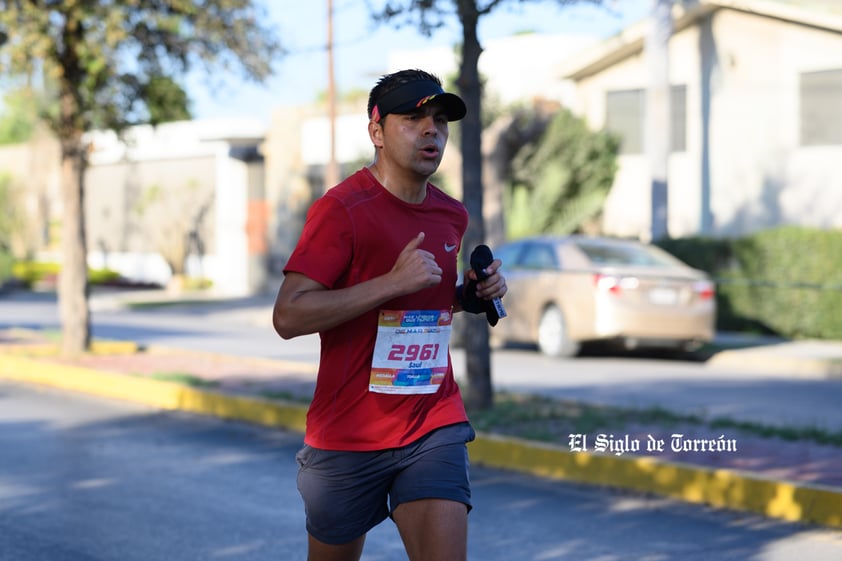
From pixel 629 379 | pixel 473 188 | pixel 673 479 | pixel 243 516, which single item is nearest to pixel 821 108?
pixel 629 379

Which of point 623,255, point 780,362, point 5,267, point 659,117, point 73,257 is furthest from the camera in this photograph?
point 5,267

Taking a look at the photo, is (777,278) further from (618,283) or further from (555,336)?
(618,283)

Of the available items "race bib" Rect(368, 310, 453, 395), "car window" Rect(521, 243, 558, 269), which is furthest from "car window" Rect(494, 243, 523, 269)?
"race bib" Rect(368, 310, 453, 395)

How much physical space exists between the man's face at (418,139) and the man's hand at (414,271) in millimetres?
308

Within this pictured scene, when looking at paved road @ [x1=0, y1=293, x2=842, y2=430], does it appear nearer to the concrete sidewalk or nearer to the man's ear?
the concrete sidewalk

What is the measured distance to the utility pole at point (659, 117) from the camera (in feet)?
69.7

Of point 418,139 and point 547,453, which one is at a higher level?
point 418,139

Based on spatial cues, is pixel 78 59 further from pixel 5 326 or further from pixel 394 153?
pixel 394 153

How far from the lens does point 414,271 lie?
3559 mm

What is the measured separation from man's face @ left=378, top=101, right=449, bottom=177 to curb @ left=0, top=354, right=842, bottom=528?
4163 mm

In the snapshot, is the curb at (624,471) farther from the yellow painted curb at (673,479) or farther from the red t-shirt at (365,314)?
the red t-shirt at (365,314)

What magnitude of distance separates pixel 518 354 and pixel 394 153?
533 inches

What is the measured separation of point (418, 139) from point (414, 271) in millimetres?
459

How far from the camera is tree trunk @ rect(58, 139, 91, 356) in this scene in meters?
14.8
